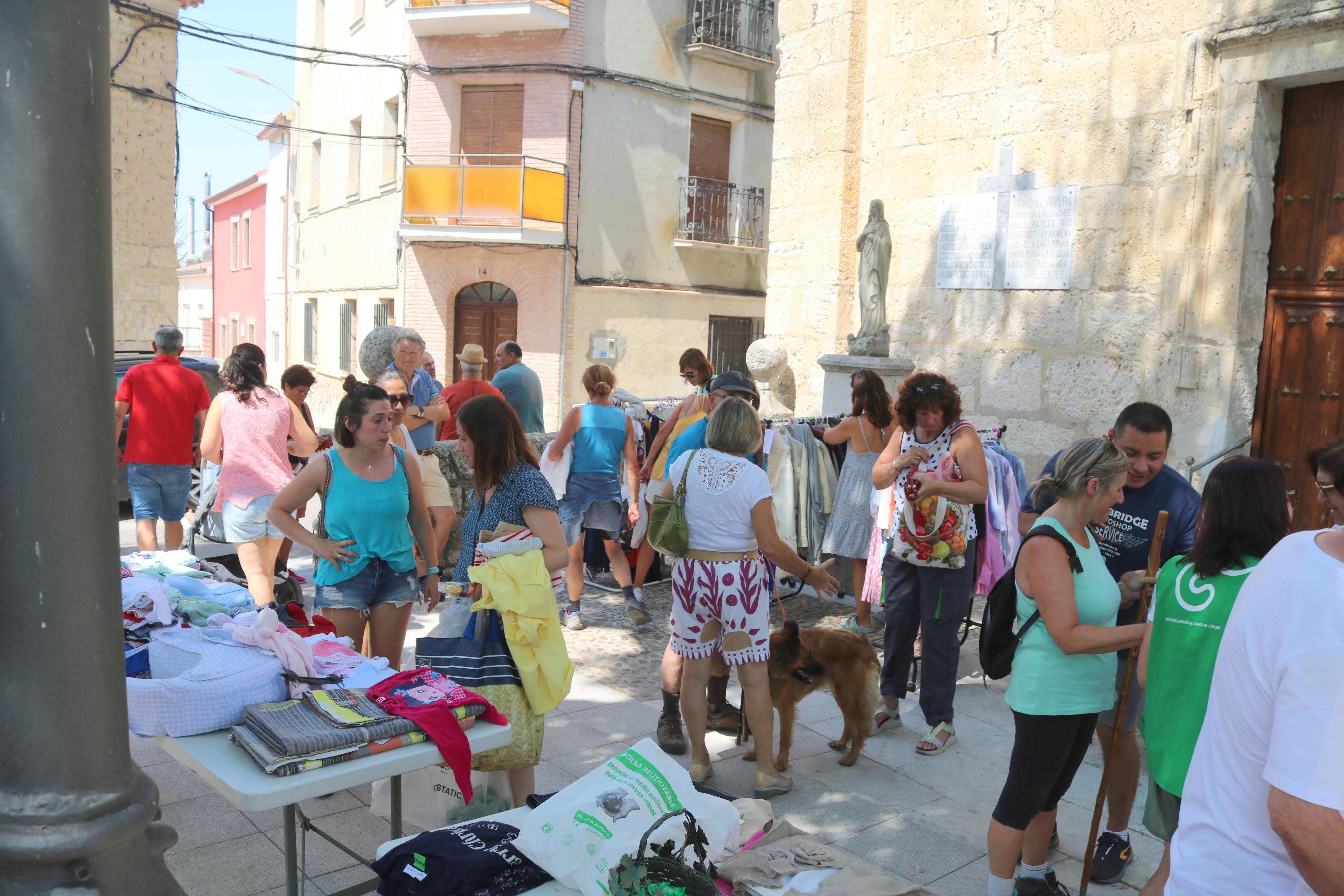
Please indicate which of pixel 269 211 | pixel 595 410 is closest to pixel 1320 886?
pixel 595 410

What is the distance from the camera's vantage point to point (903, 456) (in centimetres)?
486

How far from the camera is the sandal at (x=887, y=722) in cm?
491

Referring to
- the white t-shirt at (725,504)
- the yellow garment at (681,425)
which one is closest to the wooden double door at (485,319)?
the yellow garment at (681,425)

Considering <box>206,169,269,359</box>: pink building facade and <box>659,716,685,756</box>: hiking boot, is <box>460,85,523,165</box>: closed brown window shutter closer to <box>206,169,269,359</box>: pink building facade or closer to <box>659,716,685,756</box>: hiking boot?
<box>206,169,269,359</box>: pink building facade

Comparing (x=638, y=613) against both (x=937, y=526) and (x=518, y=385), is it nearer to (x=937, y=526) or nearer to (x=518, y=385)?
(x=518, y=385)

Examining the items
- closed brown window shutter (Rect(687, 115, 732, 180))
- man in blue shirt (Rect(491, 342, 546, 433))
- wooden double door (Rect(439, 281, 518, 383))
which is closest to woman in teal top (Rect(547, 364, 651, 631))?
man in blue shirt (Rect(491, 342, 546, 433))

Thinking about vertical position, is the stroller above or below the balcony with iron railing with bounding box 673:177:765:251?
below

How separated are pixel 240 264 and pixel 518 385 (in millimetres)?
28916

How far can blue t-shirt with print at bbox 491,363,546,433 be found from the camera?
8.09 meters

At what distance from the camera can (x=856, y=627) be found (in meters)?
6.56

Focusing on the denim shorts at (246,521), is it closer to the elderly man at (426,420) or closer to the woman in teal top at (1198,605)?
the elderly man at (426,420)

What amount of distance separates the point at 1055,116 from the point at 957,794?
5313 mm

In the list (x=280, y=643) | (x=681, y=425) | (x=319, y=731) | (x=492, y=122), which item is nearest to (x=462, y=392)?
(x=681, y=425)

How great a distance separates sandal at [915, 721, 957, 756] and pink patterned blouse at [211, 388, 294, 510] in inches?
140
